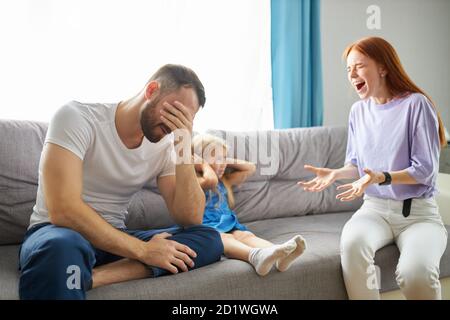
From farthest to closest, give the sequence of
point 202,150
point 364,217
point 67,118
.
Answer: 1. point 202,150
2. point 364,217
3. point 67,118

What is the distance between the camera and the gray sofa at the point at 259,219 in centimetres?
144

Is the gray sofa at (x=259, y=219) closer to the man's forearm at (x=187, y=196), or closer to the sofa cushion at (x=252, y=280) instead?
the sofa cushion at (x=252, y=280)

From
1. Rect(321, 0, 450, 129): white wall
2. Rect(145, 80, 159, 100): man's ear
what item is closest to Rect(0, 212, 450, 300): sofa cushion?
Rect(145, 80, 159, 100): man's ear

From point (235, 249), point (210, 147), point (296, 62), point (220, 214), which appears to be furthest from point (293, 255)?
point (296, 62)

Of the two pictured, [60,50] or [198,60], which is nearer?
[60,50]

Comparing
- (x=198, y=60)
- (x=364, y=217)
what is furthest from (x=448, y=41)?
(x=364, y=217)

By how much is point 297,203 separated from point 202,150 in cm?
55

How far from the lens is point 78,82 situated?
89.4 inches

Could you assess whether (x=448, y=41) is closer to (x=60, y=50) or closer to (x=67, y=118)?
(x=60, y=50)

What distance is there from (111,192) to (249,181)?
838mm

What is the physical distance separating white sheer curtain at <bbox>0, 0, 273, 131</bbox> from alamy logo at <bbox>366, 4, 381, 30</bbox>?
2.63 ft

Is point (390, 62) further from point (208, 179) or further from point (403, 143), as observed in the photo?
point (208, 179)

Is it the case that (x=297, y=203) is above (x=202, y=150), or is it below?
below
